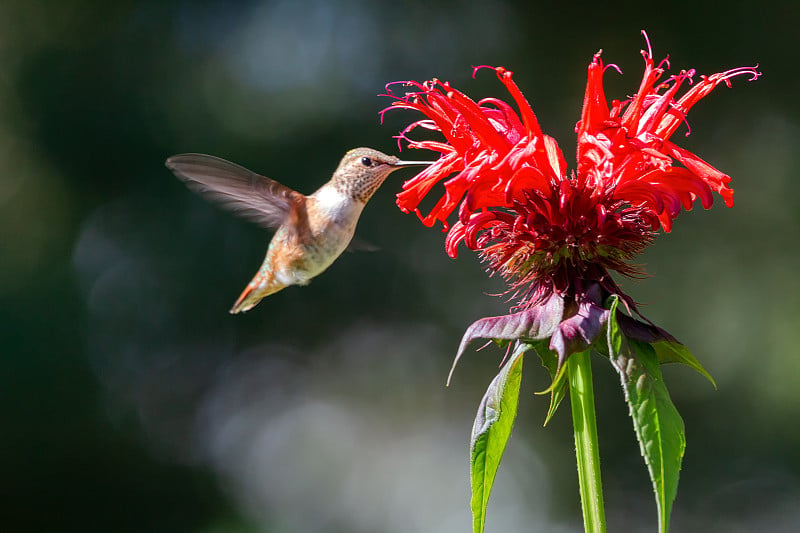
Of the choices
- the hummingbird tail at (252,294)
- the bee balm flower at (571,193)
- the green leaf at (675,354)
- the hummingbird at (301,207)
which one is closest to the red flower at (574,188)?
the bee balm flower at (571,193)

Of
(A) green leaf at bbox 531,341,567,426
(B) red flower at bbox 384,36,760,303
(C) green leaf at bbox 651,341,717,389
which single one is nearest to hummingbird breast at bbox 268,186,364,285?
(B) red flower at bbox 384,36,760,303

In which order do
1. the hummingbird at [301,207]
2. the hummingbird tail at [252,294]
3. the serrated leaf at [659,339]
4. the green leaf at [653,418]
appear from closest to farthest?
the green leaf at [653,418], the serrated leaf at [659,339], the hummingbird at [301,207], the hummingbird tail at [252,294]

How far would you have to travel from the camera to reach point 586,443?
1.06 meters

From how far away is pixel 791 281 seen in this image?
9.61 feet

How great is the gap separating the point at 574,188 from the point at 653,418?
1.18 ft

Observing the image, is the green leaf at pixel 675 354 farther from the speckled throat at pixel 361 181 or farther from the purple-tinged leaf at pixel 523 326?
the speckled throat at pixel 361 181

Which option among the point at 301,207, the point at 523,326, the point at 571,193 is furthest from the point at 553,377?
the point at 301,207

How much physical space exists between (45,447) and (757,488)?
8.92ft

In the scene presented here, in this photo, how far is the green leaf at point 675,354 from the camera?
3.62 ft

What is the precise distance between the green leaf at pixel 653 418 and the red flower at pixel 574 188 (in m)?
0.15

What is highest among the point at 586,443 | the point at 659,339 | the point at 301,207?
the point at 301,207

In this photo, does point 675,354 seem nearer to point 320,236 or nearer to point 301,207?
point 320,236

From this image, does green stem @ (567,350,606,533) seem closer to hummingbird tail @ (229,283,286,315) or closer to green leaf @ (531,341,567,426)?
green leaf @ (531,341,567,426)

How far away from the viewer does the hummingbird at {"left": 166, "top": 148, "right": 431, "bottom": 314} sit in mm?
1635
